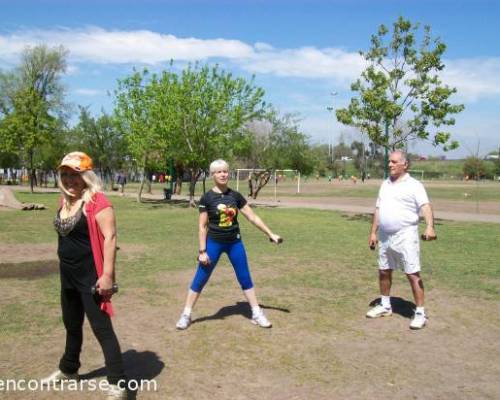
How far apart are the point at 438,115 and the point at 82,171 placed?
50.4ft

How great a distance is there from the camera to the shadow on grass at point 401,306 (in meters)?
6.22

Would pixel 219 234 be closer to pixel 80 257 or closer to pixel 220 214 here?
pixel 220 214

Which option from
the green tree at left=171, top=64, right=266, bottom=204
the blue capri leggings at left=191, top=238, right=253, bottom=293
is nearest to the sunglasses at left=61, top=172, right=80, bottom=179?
the blue capri leggings at left=191, top=238, right=253, bottom=293

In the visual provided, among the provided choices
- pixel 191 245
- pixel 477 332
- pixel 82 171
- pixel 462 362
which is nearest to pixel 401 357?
pixel 462 362

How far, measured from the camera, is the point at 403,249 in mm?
5633

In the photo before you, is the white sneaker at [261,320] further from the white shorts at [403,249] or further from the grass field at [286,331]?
the white shorts at [403,249]

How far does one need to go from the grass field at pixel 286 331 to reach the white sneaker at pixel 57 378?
0.22 metres

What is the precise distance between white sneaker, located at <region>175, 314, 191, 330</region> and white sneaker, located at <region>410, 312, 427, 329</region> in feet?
7.69

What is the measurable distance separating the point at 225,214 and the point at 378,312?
2.15 m

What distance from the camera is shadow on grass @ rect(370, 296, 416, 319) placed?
6219 mm

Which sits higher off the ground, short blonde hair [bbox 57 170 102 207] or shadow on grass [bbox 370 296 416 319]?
short blonde hair [bbox 57 170 102 207]

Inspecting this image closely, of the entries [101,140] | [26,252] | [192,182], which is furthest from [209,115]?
[101,140]

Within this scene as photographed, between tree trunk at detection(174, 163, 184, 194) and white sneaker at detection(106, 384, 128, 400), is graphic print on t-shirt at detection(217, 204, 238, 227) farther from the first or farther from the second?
tree trunk at detection(174, 163, 184, 194)

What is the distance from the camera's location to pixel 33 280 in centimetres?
781
